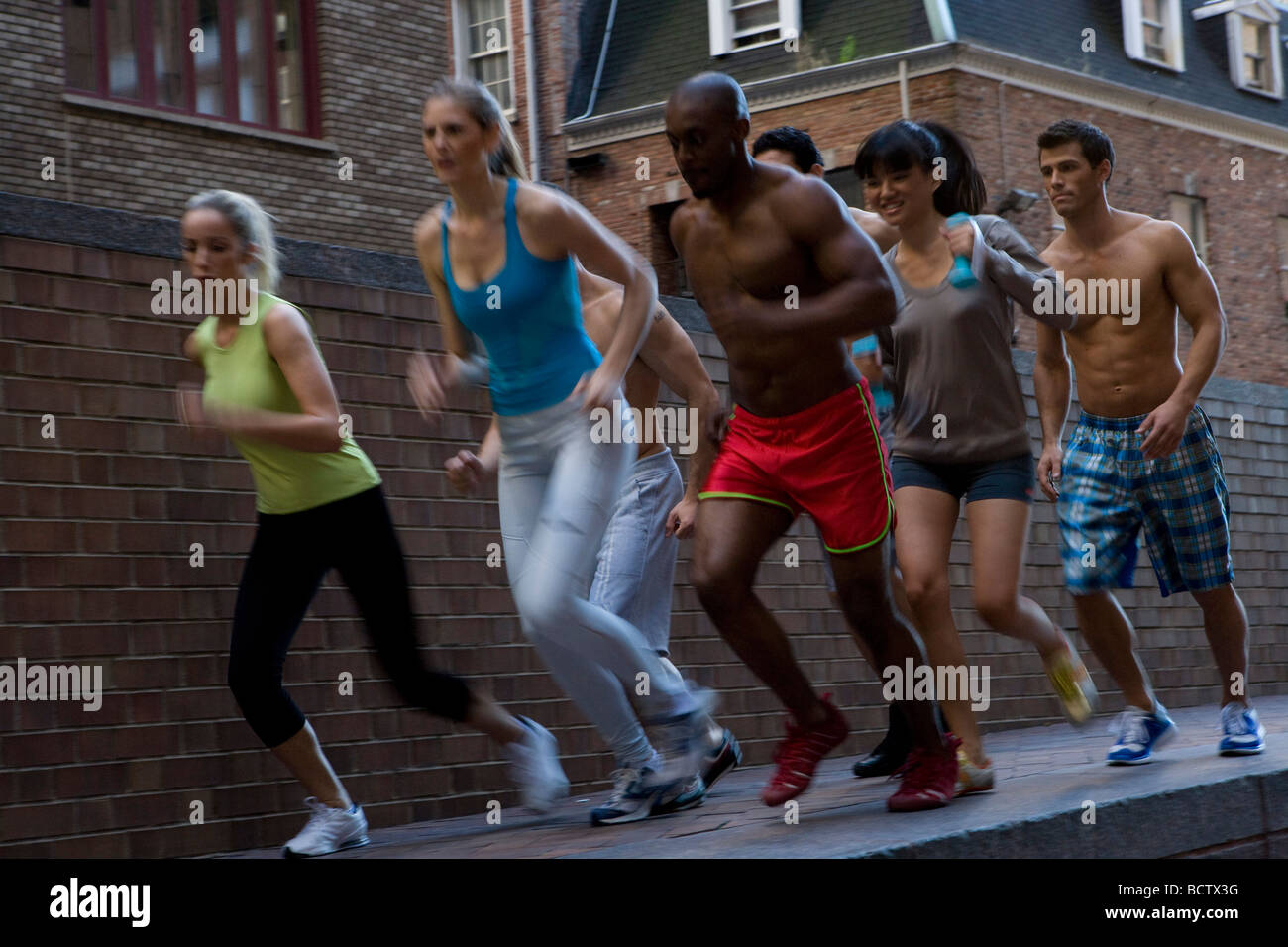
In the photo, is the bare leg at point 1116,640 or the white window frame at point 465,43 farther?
the white window frame at point 465,43

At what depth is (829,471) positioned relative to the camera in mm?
4559

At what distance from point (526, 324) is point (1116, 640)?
2531 millimetres

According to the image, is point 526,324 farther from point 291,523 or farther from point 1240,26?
point 1240,26

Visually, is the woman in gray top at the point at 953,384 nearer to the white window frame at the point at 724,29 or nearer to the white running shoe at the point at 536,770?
the white running shoe at the point at 536,770

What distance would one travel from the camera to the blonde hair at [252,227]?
16.2ft

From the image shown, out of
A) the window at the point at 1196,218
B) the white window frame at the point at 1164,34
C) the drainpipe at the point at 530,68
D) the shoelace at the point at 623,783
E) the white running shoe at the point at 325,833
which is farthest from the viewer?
the window at the point at 1196,218

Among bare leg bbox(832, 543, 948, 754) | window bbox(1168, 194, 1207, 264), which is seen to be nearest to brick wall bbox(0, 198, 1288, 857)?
bare leg bbox(832, 543, 948, 754)

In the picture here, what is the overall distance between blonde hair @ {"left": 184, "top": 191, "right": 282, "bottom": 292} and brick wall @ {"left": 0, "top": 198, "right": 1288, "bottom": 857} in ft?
2.46

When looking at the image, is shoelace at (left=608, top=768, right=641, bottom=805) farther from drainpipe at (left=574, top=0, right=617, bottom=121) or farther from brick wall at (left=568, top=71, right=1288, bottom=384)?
drainpipe at (left=574, top=0, right=617, bottom=121)

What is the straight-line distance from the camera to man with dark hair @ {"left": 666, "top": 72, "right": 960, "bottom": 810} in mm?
4387

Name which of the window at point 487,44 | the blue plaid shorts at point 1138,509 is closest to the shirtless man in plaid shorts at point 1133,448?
the blue plaid shorts at point 1138,509

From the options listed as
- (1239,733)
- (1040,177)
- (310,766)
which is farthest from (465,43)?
(310,766)

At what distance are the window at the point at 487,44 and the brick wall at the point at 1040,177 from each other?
1801mm
